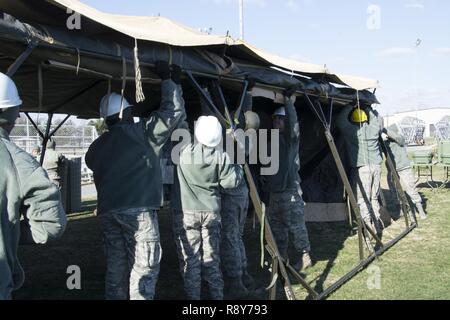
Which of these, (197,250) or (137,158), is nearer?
(137,158)

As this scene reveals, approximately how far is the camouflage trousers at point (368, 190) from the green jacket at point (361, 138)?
12 centimetres

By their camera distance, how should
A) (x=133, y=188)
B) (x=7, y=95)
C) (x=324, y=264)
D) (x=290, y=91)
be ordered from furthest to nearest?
(x=324, y=264)
(x=290, y=91)
(x=133, y=188)
(x=7, y=95)

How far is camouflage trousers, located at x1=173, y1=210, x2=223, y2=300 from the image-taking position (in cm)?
454

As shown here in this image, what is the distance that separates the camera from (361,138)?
26.7 feet

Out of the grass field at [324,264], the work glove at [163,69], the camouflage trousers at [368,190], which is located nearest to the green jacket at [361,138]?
the camouflage trousers at [368,190]

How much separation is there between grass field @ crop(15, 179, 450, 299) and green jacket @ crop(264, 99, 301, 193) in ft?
3.61

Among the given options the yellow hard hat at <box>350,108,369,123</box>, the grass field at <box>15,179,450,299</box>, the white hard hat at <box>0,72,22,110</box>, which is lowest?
the grass field at <box>15,179,450,299</box>

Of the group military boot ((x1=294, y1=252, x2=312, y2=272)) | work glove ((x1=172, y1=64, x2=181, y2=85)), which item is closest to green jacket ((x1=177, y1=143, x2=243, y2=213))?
work glove ((x1=172, y1=64, x2=181, y2=85))

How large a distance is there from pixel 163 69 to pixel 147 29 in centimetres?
44

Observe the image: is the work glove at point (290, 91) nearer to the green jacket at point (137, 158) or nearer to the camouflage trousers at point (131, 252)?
the green jacket at point (137, 158)

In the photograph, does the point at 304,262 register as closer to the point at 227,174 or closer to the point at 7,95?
the point at 227,174

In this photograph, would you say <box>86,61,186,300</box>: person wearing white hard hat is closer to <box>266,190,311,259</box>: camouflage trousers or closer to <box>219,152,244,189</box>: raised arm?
<box>219,152,244,189</box>: raised arm

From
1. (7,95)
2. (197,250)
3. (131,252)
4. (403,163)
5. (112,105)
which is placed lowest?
(197,250)

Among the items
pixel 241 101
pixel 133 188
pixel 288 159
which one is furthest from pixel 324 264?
pixel 133 188
